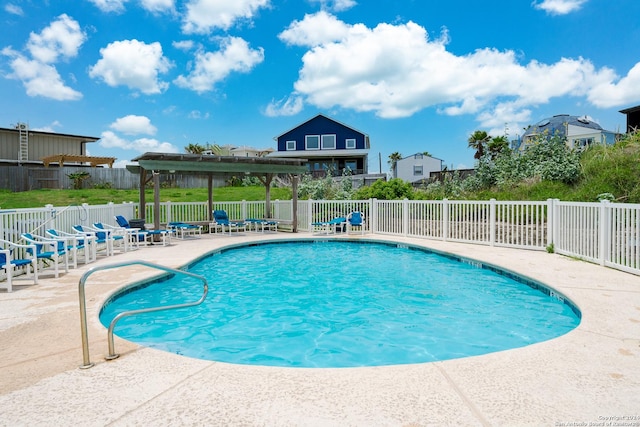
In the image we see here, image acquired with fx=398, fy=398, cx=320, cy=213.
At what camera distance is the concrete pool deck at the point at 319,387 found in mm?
2393

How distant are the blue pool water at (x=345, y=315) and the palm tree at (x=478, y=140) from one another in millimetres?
31916

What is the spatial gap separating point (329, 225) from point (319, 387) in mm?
12336

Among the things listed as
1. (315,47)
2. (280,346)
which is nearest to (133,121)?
(315,47)

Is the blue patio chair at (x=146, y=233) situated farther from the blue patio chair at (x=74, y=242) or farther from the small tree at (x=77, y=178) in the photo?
the small tree at (x=77, y=178)

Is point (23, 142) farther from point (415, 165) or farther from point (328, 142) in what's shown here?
point (415, 165)

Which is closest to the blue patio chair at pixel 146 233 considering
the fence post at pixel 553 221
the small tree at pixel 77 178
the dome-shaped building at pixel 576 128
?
the fence post at pixel 553 221

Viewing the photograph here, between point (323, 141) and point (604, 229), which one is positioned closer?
point (604, 229)

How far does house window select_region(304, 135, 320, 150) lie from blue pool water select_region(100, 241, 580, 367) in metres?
26.6

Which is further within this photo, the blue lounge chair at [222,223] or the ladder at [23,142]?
the ladder at [23,142]

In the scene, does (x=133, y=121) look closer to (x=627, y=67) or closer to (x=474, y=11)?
(x=474, y=11)

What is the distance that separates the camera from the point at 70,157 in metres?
24.2

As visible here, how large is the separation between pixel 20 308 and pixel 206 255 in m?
5.46

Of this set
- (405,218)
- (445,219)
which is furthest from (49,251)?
(445,219)

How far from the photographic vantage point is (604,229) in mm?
7469
